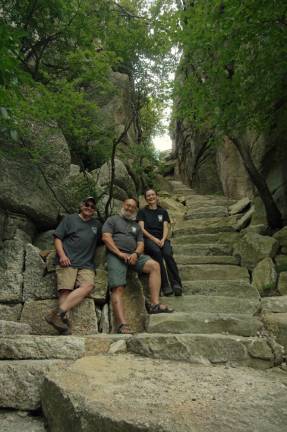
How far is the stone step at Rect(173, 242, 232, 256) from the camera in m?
6.59

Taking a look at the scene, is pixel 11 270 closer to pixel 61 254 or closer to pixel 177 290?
pixel 61 254

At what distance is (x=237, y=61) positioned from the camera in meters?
5.92

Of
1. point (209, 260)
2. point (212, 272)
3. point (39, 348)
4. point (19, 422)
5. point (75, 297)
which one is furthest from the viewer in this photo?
point (209, 260)

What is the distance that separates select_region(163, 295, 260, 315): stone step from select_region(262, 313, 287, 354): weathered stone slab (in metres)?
0.48

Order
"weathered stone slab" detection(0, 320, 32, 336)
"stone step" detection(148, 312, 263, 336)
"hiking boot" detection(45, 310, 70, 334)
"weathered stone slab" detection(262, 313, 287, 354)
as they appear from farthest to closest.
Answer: "hiking boot" detection(45, 310, 70, 334) → "stone step" detection(148, 312, 263, 336) → "weathered stone slab" detection(0, 320, 32, 336) → "weathered stone slab" detection(262, 313, 287, 354)

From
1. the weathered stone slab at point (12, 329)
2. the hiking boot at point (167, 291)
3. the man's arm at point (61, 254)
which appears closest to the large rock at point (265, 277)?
the hiking boot at point (167, 291)

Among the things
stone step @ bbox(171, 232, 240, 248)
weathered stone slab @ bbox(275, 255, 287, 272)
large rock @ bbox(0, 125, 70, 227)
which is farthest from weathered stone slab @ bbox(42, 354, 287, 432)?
stone step @ bbox(171, 232, 240, 248)

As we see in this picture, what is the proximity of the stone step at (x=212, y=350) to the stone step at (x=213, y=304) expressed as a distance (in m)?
1.04

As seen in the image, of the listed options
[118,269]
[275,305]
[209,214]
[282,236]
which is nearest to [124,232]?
[118,269]

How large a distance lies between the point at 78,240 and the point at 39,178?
1.88 metres

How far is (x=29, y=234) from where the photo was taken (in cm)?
558

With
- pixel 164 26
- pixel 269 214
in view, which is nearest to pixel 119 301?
pixel 269 214

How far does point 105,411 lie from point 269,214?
572cm

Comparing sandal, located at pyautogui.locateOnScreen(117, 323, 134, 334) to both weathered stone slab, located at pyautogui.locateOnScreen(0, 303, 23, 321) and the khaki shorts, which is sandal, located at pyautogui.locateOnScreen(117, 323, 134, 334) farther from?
weathered stone slab, located at pyautogui.locateOnScreen(0, 303, 23, 321)
